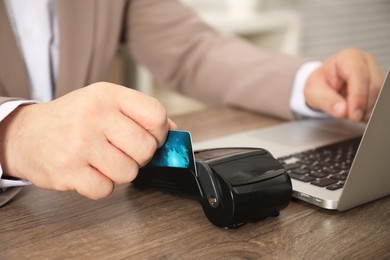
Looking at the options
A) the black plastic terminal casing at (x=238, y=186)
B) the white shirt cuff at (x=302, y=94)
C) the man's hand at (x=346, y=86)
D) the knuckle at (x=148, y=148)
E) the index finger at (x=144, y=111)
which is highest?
the index finger at (x=144, y=111)

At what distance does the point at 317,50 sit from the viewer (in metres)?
2.76

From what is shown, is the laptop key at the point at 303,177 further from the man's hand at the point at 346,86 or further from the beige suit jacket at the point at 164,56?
the beige suit jacket at the point at 164,56

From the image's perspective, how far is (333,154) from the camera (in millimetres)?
685

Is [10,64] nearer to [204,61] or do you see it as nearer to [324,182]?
[204,61]

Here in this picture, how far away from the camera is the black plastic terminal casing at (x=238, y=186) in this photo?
1.56ft

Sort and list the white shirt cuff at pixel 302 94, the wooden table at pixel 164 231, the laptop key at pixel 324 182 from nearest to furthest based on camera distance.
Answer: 1. the wooden table at pixel 164 231
2. the laptop key at pixel 324 182
3. the white shirt cuff at pixel 302 94

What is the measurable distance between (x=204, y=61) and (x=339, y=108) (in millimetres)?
384

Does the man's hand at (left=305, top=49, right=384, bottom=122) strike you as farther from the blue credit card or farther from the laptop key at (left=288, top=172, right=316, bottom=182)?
the blue credit card

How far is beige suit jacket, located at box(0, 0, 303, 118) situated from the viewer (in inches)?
37.3

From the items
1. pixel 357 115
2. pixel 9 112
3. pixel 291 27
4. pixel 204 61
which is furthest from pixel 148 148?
pixel 291 27

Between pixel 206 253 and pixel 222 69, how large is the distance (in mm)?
674

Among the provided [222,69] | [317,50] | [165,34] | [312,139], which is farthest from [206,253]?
[317,50]

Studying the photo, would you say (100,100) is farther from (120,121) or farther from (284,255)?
(284,255)

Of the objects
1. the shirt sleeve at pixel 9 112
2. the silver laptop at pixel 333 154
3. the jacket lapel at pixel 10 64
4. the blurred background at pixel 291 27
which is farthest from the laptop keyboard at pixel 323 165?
the blurred background at pixel 291 27
